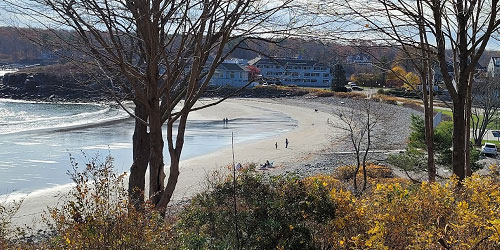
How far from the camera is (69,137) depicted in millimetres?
33969

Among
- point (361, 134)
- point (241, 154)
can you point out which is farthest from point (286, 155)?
point (361, 134)

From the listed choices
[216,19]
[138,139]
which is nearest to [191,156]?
[138,139]

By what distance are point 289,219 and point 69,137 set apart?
104ft

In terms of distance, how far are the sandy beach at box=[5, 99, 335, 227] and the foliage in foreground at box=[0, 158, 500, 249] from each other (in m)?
3.19

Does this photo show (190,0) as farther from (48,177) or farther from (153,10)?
(48,177)

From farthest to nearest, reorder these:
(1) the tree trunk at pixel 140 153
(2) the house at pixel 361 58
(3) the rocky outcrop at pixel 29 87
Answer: (3) the rocky outcrop at pixel 29 87 → (1) the tree trunk at pixel 140 153 → (2) the house at pixel 361 58

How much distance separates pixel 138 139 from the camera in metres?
7.67

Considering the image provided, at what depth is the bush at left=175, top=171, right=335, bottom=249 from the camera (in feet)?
14.8

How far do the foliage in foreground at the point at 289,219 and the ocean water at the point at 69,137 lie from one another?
8.96 m

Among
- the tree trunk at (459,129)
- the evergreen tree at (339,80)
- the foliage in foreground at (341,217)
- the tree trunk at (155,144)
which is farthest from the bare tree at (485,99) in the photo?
the evergreen tree at (339,80)

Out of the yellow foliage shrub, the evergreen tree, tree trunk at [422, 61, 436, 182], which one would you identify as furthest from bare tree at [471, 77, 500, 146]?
the evergreen tree

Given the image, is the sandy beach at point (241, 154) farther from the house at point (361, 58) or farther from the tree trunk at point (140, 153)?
the house at point (361, 58)

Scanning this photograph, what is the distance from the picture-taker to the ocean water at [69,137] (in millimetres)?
22203

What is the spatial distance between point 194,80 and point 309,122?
42.3 m
